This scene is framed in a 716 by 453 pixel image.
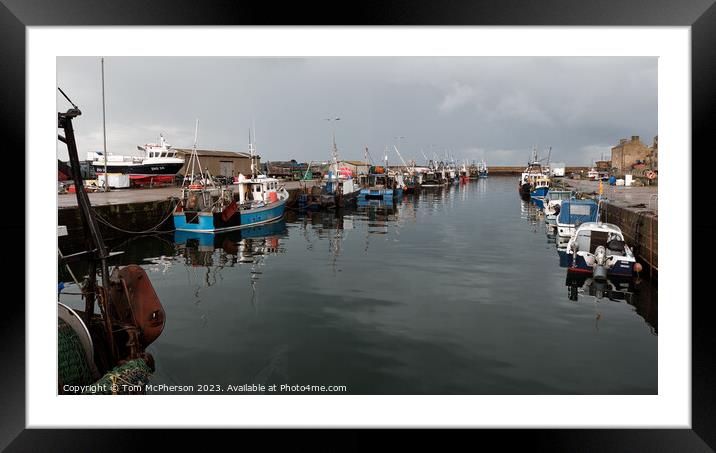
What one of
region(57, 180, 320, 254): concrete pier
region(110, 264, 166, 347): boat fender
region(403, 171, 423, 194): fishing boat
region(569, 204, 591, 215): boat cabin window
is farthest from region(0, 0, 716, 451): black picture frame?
region(403, 171, 423, 194): fishing boat

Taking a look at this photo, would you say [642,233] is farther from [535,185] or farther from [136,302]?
[535,185]

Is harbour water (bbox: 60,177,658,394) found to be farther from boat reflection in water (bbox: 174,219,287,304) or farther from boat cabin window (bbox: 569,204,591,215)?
boat cabin window (bbox: 569,204,591,215)

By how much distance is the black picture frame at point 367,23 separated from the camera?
3572mm

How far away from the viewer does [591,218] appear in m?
21.0

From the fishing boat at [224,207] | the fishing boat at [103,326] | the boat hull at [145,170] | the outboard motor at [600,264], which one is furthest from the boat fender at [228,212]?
the boat hull at [145,170]

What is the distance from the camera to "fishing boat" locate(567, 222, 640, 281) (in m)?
14.0

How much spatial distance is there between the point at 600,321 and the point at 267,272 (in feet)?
32.9

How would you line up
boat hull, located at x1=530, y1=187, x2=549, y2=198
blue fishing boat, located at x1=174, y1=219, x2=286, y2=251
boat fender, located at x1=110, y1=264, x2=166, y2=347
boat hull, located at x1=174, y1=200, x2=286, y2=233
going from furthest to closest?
1. boat hull, located at x1=530, y1=187, x2=549, y2=198
2. boat hull, located at x1=174, y1=200, x2=286, y2=233
3. blue fishing boat, located at x1=174, y1=219, x2=286, y2=251
4. boat fender, located at x1=110, y1=264, x2=166, y2=347

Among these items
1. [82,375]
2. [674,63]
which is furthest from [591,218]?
[82,375]

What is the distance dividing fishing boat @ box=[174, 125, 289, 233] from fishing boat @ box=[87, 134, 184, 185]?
10.7 m

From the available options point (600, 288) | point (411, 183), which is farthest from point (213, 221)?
point (411, 183)

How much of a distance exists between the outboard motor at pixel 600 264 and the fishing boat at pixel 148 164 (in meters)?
35.6

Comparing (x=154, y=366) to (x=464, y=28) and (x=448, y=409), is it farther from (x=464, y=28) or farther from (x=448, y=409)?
(x=464, y=28)

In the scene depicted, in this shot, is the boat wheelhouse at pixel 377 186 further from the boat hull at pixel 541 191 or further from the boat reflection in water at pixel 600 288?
the boat reflection in water at pixel 600 288
